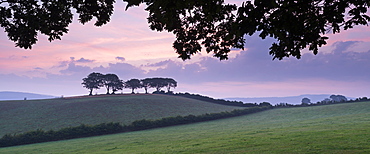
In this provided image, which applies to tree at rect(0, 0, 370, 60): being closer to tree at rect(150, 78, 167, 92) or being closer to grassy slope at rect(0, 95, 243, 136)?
grassy slope at rect(0, 95, 243, 136)

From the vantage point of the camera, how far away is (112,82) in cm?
13150

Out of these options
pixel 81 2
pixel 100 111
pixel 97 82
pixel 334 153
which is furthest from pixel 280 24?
pixel 97 82

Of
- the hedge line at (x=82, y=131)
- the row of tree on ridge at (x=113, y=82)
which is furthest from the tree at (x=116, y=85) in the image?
the hedge line at (x=82, y=131)

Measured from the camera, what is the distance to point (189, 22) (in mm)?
16453

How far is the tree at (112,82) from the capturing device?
129650 millimetres

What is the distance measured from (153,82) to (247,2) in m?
139

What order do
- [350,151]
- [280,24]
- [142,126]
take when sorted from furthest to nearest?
[142,126]
[350,151]
[280,24]

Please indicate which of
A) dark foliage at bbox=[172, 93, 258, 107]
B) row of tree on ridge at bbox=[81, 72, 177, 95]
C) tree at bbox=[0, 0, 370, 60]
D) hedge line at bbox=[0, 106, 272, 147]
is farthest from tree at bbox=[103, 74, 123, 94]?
tree at bbox=[0, 0, 370, 60]

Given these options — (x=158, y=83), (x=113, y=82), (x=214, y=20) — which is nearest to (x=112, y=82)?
(x=113, y=82)

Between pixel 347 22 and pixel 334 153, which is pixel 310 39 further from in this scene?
pixel 334 153

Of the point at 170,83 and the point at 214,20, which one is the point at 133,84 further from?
the point at 214,20

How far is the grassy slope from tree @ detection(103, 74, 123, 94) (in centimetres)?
3481

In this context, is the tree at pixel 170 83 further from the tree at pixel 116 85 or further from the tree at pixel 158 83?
the tree at pixel 116 85

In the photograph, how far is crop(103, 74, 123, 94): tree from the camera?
12965 cm
